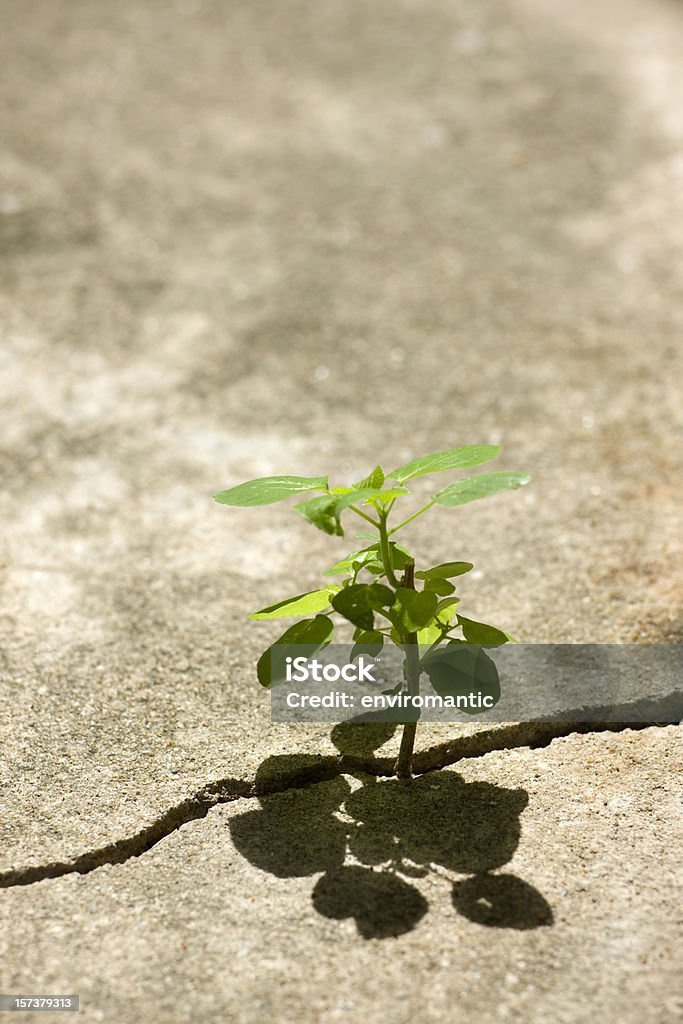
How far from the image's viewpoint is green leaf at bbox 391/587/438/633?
1.73 m

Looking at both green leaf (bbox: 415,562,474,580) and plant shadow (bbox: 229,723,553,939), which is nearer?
plant shadow (bbox: 229,723,553,939)

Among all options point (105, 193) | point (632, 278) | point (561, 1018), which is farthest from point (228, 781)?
point (105, 193)

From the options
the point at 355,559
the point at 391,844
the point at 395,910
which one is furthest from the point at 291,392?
the point at 395,910

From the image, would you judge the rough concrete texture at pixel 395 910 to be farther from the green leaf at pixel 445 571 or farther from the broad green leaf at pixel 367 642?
the green leaf at pixel 445 571

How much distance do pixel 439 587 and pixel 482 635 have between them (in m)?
0.12

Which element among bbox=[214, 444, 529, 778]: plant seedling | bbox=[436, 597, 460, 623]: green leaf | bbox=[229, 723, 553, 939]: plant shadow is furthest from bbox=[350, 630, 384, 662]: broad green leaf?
bbox=[229, 723, 553, 939]: plant shadow

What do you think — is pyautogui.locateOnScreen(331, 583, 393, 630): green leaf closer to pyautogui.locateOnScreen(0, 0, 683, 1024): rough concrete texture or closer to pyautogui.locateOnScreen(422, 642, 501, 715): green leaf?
pyautogui.locateOnScreen(422, 642, 501, 715): green leaf

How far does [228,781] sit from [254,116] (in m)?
3.64

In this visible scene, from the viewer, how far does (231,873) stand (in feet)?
5.81

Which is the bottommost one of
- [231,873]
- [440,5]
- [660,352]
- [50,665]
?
[231,873]

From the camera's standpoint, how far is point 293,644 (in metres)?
1.79

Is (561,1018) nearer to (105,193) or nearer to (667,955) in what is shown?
(667,955)

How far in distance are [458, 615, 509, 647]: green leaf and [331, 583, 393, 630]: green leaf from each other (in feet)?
0.52

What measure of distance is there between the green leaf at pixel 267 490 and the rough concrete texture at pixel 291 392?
0.62 metres
